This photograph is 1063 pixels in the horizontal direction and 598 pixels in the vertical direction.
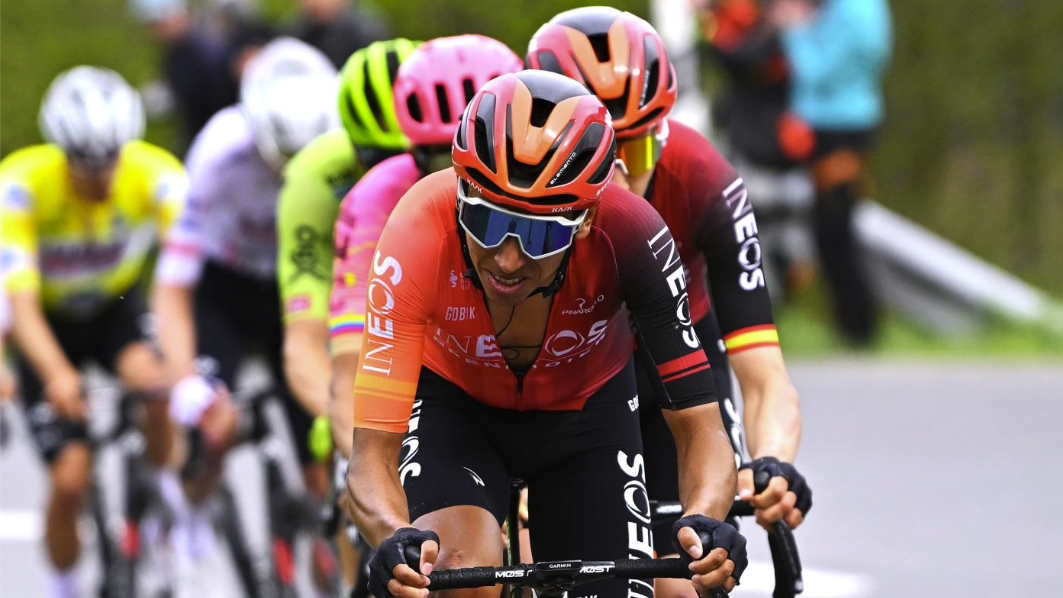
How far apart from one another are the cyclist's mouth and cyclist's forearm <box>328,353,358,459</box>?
1162mm

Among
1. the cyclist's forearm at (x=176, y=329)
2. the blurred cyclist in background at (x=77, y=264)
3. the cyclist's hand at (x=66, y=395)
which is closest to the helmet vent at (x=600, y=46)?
the cyclist's forearm at (x=176, y=329)

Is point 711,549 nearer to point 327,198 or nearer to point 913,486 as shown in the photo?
point 327,198

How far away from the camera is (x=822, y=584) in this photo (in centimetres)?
884

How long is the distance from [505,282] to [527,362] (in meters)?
0.41

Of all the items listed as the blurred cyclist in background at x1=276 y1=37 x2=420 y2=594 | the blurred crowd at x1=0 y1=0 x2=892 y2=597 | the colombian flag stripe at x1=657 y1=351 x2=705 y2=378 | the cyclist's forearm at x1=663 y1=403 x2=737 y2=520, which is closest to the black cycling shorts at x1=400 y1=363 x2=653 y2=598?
the blurred crowd at x1=0 y1=0 x2=892 y2=597

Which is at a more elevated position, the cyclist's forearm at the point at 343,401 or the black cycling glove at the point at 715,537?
the black cycling glove at the point at 715,537

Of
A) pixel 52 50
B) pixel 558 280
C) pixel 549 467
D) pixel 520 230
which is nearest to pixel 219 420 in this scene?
pixel 549 467

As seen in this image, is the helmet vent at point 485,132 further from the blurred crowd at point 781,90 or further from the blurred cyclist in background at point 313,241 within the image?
the blurred crowd at point 781,90

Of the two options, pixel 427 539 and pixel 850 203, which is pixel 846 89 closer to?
pixel 850 203

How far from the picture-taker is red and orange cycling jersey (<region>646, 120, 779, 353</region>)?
18.1ft

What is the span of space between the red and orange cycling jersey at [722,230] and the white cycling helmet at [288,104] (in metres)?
2.27

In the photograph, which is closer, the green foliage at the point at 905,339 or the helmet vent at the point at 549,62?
the helmet vent at the point at 549,62

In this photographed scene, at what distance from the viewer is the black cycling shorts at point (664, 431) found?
18.3ft

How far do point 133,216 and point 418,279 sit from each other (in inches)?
168
